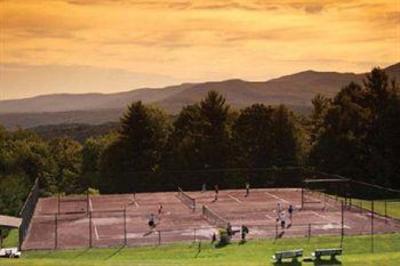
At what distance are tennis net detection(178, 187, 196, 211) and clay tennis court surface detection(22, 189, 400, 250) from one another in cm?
43

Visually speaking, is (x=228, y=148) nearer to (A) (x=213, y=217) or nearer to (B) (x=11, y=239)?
(A) (x=213, y=217)

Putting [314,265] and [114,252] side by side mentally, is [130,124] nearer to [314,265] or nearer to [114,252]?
[114,252]

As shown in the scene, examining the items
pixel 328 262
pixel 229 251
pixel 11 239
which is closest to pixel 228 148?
pixel 11 239

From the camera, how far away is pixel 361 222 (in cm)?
4359

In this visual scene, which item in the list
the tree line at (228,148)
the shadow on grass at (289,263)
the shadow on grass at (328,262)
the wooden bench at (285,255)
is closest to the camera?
the shadow on grass at (328,262)

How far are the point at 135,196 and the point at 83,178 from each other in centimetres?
1551

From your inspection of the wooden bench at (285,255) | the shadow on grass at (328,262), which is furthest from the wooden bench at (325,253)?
the wooden bench at (285,255)

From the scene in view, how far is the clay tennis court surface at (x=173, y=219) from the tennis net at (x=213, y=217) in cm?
34

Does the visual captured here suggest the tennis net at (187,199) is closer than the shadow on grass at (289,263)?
No

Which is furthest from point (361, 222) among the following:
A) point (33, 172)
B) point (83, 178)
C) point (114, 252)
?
point (33, 172)

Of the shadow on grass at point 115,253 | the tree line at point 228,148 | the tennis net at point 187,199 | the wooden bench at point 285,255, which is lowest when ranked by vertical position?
the shadow on grass at point 115,253

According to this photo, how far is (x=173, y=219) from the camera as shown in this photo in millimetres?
45844

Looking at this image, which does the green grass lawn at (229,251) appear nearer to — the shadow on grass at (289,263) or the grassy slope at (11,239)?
the shadow on grass at (289,263)

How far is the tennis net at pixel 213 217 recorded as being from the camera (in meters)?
43.1
